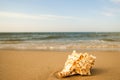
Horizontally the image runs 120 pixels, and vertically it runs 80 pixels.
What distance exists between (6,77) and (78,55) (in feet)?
6.71

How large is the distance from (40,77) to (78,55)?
3.89ft

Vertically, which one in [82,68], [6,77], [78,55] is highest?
[78,55]

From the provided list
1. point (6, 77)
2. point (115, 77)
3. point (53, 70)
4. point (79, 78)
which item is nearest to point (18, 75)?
point (6, 77)

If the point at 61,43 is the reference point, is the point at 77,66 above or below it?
above

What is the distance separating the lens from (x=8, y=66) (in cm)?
583

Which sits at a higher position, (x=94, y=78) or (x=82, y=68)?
(x=82, y=68)

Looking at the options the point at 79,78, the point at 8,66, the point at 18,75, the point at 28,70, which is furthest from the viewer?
the point at 8,66

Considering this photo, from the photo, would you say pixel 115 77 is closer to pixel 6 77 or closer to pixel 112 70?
pixel 112 70

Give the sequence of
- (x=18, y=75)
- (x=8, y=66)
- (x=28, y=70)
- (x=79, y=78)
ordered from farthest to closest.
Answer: (x=8, y=66)
(x=28, y=70)
(x=18, y=75)
(x=79, y=78)

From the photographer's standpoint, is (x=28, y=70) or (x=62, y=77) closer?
(x=62, y=77)

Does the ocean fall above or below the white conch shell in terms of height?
below

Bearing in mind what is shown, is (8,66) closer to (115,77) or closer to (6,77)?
(6,77)

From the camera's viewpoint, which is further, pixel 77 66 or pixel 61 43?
pixel 61 43

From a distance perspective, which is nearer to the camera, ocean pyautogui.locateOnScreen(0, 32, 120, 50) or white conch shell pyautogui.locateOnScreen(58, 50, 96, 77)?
white conch shell pyautogui.locateOnScreen(58, 50, 96, 77)
